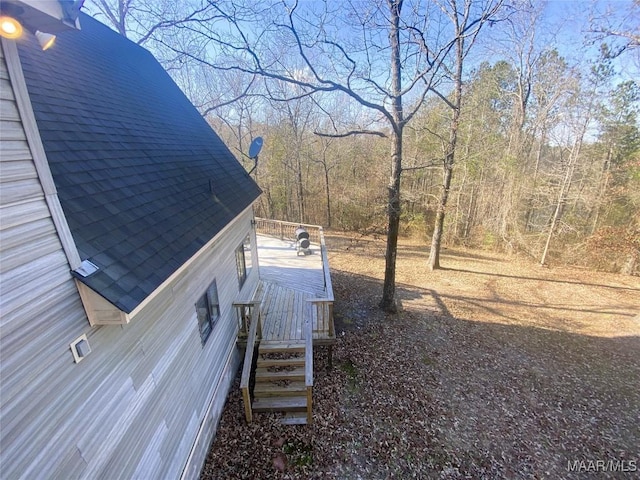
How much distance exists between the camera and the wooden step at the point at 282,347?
5.92 meters

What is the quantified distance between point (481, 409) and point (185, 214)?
668cm

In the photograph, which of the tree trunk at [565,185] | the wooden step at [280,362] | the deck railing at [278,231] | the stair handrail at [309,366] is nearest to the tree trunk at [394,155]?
the stair handrail at [309,366]

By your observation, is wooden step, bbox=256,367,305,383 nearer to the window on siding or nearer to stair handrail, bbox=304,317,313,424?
stair handrail, bbox=304,317,313,424

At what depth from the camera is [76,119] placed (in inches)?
142

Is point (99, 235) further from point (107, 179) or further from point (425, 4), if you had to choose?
point (425, 4)

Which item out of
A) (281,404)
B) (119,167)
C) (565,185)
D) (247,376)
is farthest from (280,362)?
(565,185)

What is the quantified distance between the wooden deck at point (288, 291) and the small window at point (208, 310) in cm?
139

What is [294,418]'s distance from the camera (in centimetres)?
514

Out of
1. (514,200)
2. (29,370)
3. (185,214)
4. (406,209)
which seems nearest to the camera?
(29,370)

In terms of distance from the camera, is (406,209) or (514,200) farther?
(406,209)

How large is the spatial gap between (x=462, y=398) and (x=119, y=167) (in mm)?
7396

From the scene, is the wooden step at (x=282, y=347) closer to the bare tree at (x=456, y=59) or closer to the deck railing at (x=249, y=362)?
the deck railing at (x=249, y=362)

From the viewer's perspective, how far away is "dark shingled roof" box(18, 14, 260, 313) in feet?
8.95

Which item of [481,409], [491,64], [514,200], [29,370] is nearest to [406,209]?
[514,200]
